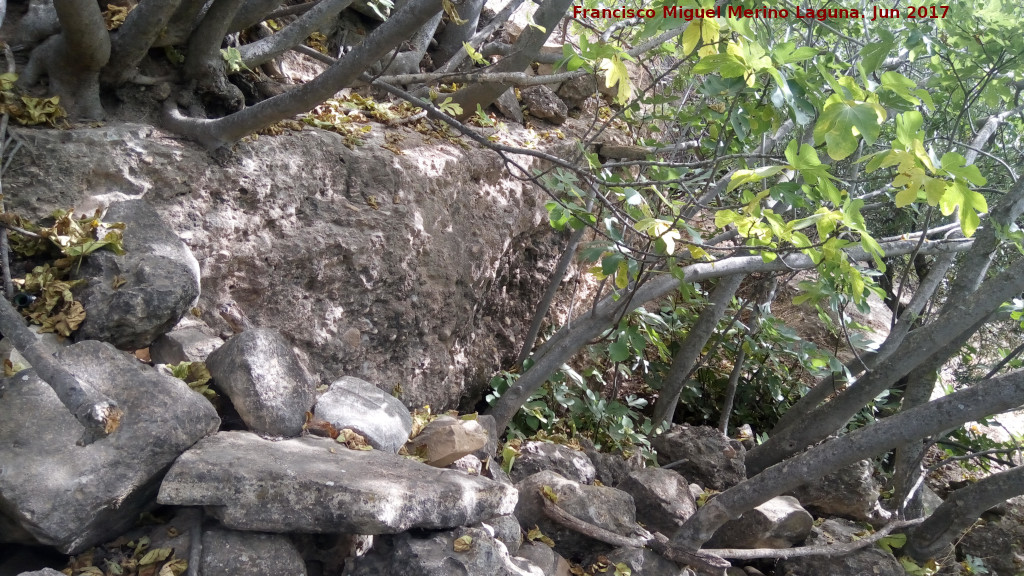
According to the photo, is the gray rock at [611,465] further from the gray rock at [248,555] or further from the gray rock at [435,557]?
the gray rock at [248,555]

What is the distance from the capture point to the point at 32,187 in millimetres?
2762

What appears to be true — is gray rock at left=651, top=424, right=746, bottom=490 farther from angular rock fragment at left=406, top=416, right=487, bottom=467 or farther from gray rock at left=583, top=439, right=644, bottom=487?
angular rock fragment at left=406, top=416, right=487, bottom=467

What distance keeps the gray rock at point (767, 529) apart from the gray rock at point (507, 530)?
1421 mm

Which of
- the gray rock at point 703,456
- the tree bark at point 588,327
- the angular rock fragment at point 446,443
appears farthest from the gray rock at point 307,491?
the gray rock at point 703,456

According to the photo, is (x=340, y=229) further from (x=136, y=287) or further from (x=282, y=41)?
(x=136, y=287)

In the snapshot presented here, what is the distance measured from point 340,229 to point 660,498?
7.39 ft

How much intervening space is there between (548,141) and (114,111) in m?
3.16

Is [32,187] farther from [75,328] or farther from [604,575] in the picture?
[604,575]

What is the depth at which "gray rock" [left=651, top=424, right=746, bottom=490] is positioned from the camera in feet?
14.6

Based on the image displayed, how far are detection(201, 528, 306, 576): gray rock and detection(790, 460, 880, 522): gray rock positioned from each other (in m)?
3.50

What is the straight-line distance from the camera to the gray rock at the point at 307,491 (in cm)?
212

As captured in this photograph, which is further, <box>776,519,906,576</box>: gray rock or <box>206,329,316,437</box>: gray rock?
<box>776,519,906,576</box>: gray rock

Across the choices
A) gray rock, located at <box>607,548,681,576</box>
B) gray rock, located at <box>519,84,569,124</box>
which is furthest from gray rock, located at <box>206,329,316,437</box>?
gray rock, located at <box>519,84,569,124</box>

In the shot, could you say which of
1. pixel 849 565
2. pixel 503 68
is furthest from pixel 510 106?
pixel 849 565
